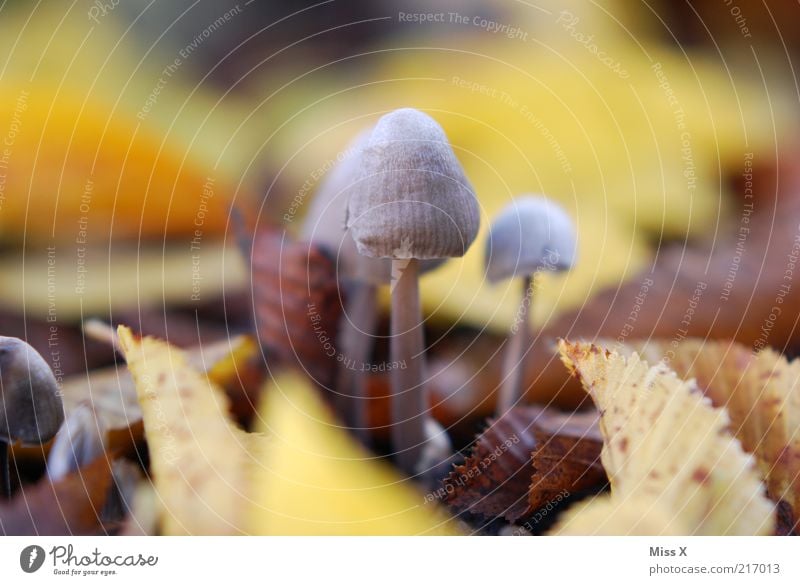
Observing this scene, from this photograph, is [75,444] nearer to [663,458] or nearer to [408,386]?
[408,386]

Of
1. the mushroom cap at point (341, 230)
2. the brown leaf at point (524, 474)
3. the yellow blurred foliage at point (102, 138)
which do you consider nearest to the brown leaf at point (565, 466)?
the brown leaf at point (524, 474)

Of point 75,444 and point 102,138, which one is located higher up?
point 102,138

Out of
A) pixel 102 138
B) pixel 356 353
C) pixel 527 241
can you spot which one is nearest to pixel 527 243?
pixel 527 241

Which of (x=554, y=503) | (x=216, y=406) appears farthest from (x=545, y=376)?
(x=216, y=406)

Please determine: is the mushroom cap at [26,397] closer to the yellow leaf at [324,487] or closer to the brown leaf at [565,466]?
the yellow leaf at [324,487]

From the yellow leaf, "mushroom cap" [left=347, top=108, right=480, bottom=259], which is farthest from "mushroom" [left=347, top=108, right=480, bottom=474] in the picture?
the yellow leaf

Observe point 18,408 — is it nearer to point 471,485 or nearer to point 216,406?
point 216,406

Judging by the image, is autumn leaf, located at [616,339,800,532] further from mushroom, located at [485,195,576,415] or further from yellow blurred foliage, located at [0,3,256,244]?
yellow blurred foliage, located at [0,3,256,244]
